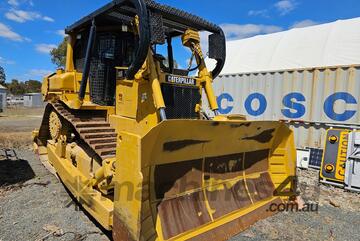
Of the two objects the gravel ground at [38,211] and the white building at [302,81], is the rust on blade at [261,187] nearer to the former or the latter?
the gravel ground at [38,211]

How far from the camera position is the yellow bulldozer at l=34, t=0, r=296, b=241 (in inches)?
124

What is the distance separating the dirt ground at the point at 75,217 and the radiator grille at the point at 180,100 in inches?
72.5

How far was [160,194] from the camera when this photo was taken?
344 cm

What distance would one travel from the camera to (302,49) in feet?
35.0

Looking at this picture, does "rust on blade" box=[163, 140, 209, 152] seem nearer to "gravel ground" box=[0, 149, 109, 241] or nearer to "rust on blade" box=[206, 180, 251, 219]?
"rust on blade" box=[206, 180, 251, 219]

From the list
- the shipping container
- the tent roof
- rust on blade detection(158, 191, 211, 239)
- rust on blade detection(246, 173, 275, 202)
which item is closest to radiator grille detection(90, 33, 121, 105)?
rust on blade detection(158, 191, 211, 239)

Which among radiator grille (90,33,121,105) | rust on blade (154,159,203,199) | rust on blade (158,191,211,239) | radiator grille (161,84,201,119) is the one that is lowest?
rust on blade (158,191,211,239)

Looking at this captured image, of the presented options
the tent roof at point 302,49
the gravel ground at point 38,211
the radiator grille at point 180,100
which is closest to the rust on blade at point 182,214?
the gravel ground at point 38,211

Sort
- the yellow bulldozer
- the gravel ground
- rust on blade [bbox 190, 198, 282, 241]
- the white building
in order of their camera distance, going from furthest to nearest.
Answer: the white building, the gravel ground, rust on blade [bbox 190, 198, 282, 241], the yellow bulldozer

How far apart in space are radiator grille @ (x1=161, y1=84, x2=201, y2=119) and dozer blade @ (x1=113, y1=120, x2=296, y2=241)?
2.35 feet

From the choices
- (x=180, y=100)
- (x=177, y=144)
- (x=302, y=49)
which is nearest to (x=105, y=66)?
(x=180, y=100)

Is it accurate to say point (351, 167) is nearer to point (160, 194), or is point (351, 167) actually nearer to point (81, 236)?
point (160, 194)

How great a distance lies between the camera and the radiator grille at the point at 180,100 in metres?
4.06

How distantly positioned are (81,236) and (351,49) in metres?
9.77
